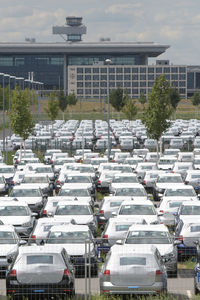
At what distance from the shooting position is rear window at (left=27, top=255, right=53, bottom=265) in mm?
15773

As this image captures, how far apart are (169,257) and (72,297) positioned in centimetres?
419

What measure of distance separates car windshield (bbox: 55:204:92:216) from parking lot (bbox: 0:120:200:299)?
3 centimetres

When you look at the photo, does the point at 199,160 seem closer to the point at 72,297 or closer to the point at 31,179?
the point at 31,179

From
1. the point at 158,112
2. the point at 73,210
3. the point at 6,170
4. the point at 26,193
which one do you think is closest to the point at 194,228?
the point at 73,210

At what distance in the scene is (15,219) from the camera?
26500mm

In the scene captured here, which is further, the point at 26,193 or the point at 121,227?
the point at 26,193

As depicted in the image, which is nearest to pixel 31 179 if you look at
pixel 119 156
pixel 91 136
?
pixel 119 156

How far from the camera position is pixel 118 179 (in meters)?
38.4

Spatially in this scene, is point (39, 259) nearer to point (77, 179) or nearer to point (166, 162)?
point (77, 179)

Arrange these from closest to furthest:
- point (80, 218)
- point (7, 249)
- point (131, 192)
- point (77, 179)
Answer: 1. point (7, 249)
2. point (80, 218)
3. point (131, 192)
4. point (77, 179)

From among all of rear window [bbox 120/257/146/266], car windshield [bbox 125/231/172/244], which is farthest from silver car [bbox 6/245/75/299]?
car windshield [bbox 125/231/172/244]

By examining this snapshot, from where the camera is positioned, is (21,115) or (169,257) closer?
(169,257)

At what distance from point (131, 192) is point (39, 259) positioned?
17450mm

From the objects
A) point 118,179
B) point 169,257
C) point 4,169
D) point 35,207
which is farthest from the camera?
point 4,169
